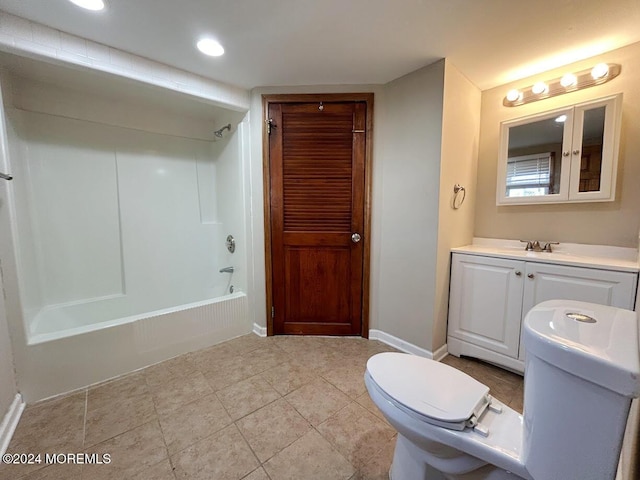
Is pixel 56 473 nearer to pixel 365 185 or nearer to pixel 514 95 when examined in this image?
pixel 365 185

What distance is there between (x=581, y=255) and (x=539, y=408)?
66.2 inches

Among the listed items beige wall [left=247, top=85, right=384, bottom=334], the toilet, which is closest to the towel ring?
beige wall [left=247, top=85, right=384, bottom=334]

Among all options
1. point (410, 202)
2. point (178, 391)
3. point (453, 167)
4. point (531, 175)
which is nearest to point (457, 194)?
point (453, 167)

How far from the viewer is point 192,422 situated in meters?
1.37

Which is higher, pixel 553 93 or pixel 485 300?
pixel 553 93

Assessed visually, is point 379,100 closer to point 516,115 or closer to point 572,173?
point 516,115

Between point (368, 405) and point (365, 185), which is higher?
point (365, 185)

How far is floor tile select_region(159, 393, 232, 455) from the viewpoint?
126 cm

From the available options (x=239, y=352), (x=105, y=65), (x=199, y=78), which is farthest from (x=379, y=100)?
(x=239, y=352)

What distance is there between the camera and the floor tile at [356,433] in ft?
3.93

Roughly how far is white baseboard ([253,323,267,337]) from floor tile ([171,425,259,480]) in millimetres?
1070

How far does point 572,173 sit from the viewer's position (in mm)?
1763

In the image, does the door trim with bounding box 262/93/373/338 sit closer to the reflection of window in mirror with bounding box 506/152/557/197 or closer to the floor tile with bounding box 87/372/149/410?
the floor tile with bounding box 87/372/149/410

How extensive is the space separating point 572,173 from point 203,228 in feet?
10.9
